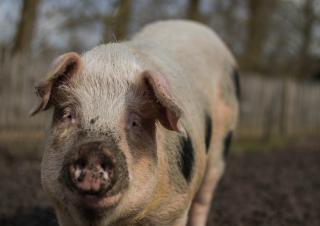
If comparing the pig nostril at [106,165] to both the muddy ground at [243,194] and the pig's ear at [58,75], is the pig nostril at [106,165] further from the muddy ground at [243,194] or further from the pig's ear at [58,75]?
the muddy ground at [243,194]

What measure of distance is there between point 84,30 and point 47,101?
10121 millimetres

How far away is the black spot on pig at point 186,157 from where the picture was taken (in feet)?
10.3

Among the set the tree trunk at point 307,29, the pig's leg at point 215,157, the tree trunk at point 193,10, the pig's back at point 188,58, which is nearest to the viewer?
the pig's back at point 188,58

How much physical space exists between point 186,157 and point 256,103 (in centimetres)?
1284

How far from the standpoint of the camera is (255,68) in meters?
21.5

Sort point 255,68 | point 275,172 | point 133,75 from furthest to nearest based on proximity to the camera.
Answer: point 255,68
point 275,172
point 133,75

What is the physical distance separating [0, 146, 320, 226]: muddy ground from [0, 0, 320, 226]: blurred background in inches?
0.5

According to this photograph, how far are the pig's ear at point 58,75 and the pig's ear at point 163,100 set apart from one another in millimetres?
333

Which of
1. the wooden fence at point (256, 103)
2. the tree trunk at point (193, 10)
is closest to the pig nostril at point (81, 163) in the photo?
the wooden fence at point (256, 103)

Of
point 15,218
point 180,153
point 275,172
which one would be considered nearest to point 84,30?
point 275,172

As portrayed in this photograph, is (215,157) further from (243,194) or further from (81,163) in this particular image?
(243,194)

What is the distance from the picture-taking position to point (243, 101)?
51.4ft

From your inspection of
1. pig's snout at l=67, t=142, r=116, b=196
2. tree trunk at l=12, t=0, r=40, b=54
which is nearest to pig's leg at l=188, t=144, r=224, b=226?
pig's snout at l=67, t=142, r=116, b=196

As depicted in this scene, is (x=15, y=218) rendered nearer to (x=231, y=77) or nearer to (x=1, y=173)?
(x=231, y=77)
